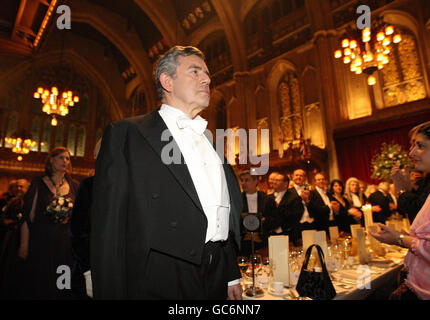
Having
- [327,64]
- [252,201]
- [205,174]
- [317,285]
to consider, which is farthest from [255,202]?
[327,64]

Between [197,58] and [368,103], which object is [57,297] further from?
[368,103]

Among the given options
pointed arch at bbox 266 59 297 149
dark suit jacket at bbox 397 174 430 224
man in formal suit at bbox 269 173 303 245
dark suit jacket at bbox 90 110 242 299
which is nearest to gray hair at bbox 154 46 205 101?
dark suit jacket at bbox 90 110 242 299

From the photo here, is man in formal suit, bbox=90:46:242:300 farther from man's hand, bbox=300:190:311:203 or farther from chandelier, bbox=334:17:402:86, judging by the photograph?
chandelier, bbox=334:17:402:86

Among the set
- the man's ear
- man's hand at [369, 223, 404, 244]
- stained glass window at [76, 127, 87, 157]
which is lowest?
man's hand at [369, 223, 404, 244]

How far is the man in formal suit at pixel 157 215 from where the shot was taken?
93cm

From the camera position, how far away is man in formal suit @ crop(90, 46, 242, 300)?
926 mm

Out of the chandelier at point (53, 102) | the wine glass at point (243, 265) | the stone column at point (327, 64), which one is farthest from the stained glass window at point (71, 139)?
the wine glass at point (243, 265)

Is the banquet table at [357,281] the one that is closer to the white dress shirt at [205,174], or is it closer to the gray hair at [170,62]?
the white dress shirt at [205,174]

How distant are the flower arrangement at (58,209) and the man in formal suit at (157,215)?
2.15 m

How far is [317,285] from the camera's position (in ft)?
4.60

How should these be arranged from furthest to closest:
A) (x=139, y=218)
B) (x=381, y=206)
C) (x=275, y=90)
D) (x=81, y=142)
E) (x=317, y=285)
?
(x=81, y=142), (x=275, y=90), (x=381, y=206), (x=317, y=285), (x=139, y=218)

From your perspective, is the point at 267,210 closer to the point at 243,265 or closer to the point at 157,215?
the point at 243,265

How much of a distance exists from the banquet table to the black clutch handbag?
0.08 meters

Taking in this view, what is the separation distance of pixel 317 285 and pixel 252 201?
2.56 m
